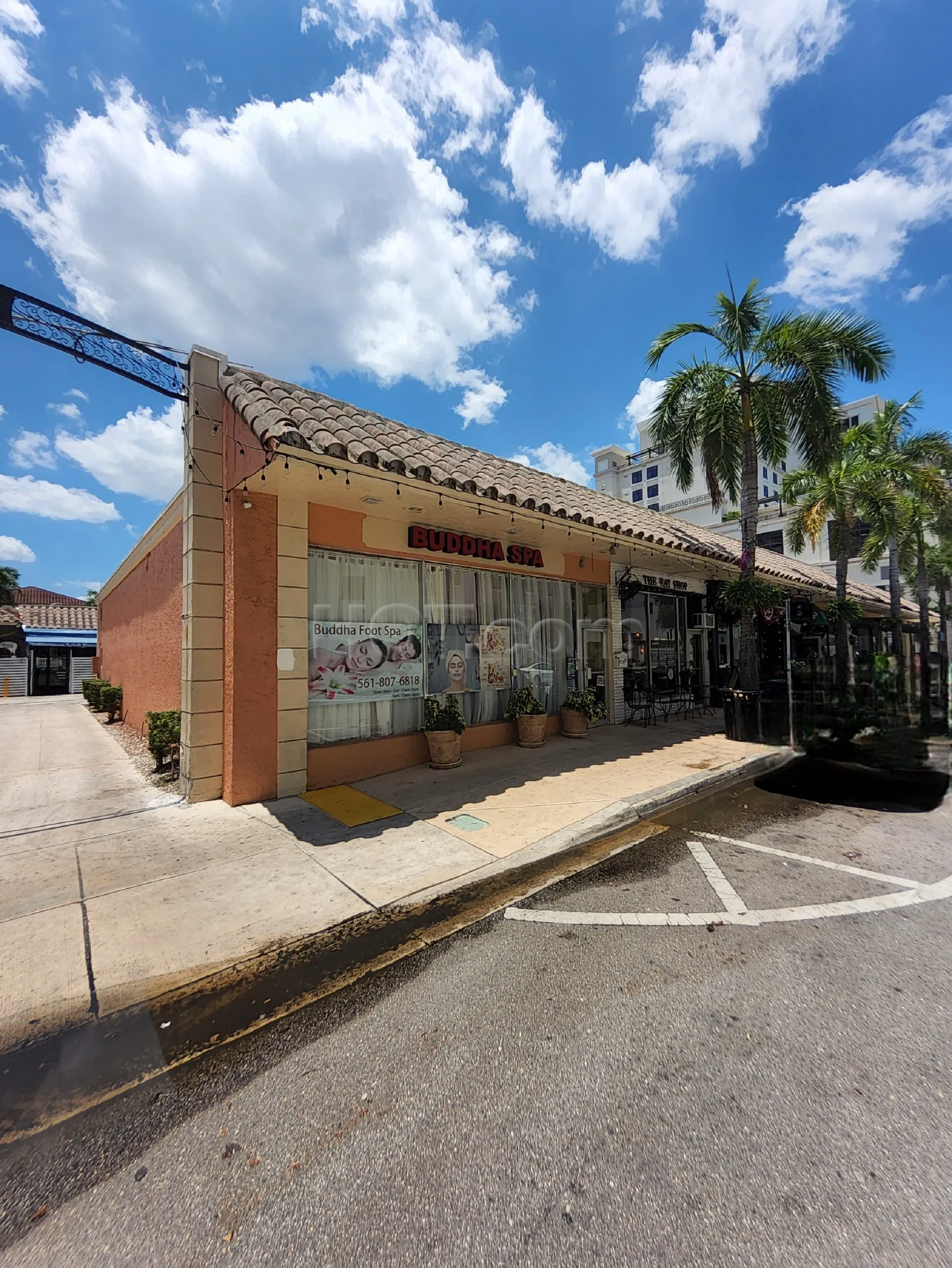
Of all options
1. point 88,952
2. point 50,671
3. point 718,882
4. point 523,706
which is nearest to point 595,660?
point 523,706

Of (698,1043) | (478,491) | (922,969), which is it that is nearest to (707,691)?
(478,491)

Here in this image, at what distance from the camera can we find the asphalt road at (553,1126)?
5.76 ft

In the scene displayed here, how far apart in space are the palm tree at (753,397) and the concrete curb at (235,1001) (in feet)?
29.4

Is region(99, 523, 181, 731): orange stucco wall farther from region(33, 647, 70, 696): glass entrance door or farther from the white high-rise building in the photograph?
the white high-rise building

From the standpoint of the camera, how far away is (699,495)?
5775cm

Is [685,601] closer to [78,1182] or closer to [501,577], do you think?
[501,577]

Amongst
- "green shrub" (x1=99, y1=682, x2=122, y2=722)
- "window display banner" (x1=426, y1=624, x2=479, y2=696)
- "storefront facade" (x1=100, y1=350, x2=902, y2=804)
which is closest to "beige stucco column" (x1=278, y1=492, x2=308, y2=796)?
"storefront facade" (x1=100, y1=350, x2=902, y2=804)

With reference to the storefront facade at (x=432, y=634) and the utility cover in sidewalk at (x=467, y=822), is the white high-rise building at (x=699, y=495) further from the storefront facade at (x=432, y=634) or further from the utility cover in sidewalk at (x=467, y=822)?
the utility cover in sidewalk at (x=467, y=822)

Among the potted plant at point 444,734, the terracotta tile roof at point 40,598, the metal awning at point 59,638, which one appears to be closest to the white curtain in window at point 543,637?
the potted plant at point 444,734

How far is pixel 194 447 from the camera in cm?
673

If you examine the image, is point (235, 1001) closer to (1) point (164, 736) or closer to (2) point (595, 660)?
(1) point (164, 736)

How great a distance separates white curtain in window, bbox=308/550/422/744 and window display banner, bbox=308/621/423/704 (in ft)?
0.29

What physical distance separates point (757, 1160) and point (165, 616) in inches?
422

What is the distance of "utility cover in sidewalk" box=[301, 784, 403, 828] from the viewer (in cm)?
598
